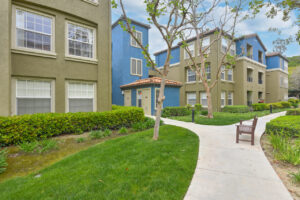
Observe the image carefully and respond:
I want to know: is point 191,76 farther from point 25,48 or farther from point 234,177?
point 234,177

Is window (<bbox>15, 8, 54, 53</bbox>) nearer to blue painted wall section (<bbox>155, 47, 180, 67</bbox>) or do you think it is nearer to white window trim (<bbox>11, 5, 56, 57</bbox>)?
white window trim (<bbox>11, 5, 56, 57</bbox>)

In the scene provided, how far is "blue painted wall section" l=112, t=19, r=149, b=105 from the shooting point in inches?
699

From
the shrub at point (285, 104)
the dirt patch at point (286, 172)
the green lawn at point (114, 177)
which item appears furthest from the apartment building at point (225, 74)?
the green lawn at point (114, 177)

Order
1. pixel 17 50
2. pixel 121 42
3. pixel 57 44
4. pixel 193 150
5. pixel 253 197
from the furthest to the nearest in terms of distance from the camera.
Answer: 1. pixel 121 42
2. pixel 57 44
3. pixel 17 50
4. pixel 193 150
5. pixel 253 197

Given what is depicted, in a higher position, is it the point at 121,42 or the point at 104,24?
the point at 121,42

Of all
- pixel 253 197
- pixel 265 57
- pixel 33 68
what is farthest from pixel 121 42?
pixel 265 57

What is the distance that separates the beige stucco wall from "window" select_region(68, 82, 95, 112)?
30548 millimetres

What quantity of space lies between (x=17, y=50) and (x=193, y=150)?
8.70 meters

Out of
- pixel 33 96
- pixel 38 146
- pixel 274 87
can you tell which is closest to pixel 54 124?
pixel 38 146

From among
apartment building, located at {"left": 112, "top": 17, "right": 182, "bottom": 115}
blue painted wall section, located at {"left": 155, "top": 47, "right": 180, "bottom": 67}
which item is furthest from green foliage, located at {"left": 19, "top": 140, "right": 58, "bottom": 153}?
blue painted wall section, located at {"left": 155, "top": 47, "right": 180, "bottom": 67}

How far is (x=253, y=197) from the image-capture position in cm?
262

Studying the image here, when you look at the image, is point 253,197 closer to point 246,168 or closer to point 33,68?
point 246,168

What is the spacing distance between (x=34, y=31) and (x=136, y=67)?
12.0m

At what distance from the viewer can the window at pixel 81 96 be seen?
8117 millimetres
